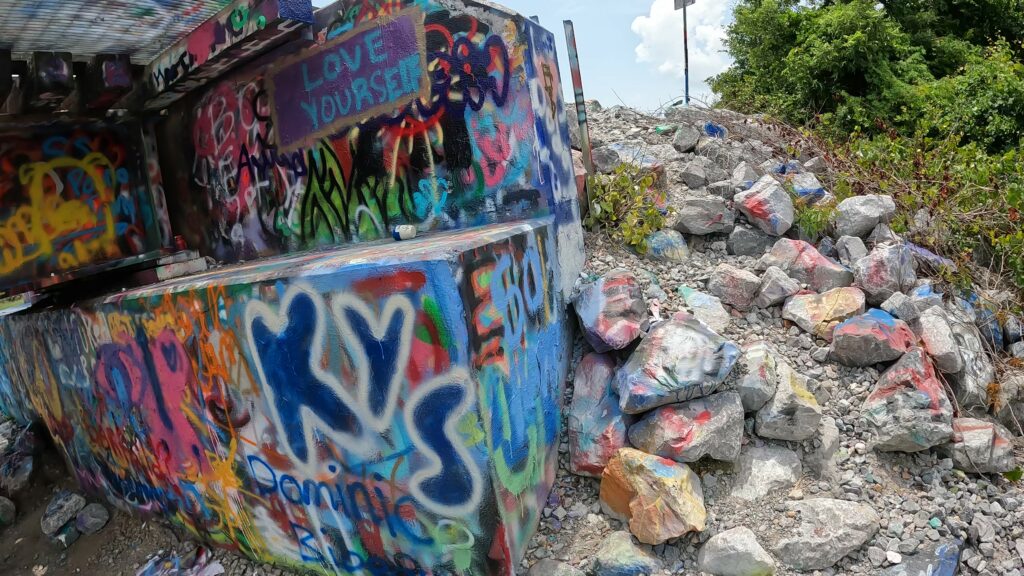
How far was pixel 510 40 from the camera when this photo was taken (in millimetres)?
3727

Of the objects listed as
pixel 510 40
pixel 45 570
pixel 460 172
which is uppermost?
pixel 510 40

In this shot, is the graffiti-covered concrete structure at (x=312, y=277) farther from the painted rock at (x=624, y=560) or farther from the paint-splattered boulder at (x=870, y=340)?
the paint-splattered boulder at (x=870, y=340)

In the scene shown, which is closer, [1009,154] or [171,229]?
[1009,154]

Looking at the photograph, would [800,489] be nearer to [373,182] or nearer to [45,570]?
[373,182]

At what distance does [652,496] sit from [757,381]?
34.7 inches

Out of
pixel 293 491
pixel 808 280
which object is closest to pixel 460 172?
pixel 293 491

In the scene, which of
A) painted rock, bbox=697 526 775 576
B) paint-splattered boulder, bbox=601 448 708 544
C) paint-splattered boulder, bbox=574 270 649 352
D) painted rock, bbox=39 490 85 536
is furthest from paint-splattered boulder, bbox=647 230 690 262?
painted rock, bbox=39 490 85 536

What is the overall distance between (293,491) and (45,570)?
3.15 meters

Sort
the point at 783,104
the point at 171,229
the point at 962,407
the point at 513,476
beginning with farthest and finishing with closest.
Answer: the point at 783,104 < the point at 171,229 < the point at 962,407 < the point at 513,476

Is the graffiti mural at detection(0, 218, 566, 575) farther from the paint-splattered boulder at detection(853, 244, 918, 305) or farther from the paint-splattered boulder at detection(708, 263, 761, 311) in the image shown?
the paint-splattered boulder at detection(853, 244, 918, 305)

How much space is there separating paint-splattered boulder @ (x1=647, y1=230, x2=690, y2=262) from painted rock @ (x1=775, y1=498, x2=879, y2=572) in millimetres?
1976

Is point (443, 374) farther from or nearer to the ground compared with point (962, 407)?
farther from the ground

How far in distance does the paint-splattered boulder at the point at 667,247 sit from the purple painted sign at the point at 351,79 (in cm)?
193

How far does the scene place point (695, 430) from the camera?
3.10m
